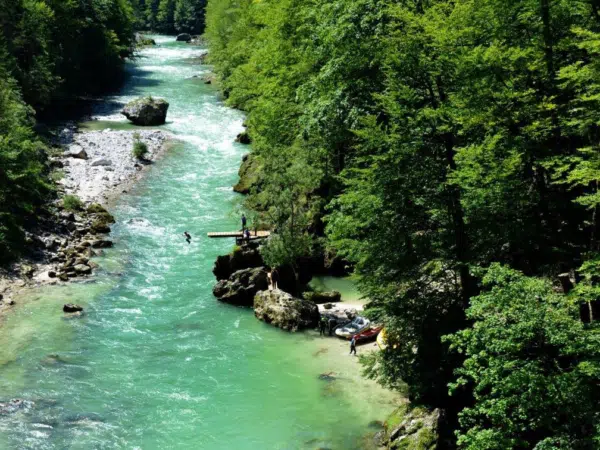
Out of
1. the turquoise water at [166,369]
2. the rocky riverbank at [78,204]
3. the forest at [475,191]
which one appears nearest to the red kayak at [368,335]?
the turquoise water at [166,369]

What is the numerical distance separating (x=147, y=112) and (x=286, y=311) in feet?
142

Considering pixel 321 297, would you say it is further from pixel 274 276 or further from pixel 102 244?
pixel 102 244

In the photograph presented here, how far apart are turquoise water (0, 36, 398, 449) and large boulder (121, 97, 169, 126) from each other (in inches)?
1082

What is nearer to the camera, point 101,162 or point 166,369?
point 166,369

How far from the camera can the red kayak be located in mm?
30875

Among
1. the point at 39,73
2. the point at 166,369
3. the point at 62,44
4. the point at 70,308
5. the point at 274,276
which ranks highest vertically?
the point at 62,44

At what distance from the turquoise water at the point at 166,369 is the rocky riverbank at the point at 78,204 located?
1.47 m

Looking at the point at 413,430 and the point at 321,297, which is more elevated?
the point at 413,430

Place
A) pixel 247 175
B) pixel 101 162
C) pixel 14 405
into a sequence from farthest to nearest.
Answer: pixel 101 162 → pixel 247 175 → pixel 14 405

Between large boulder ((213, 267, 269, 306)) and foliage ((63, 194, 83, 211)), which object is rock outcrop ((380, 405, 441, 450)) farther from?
foliage ((63, 194, 83, 211))

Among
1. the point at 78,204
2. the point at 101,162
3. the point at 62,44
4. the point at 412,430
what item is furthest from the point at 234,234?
the point at 62,44

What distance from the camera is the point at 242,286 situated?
117 feet

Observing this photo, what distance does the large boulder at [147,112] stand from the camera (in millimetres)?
69250

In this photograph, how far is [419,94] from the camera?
24062mm
